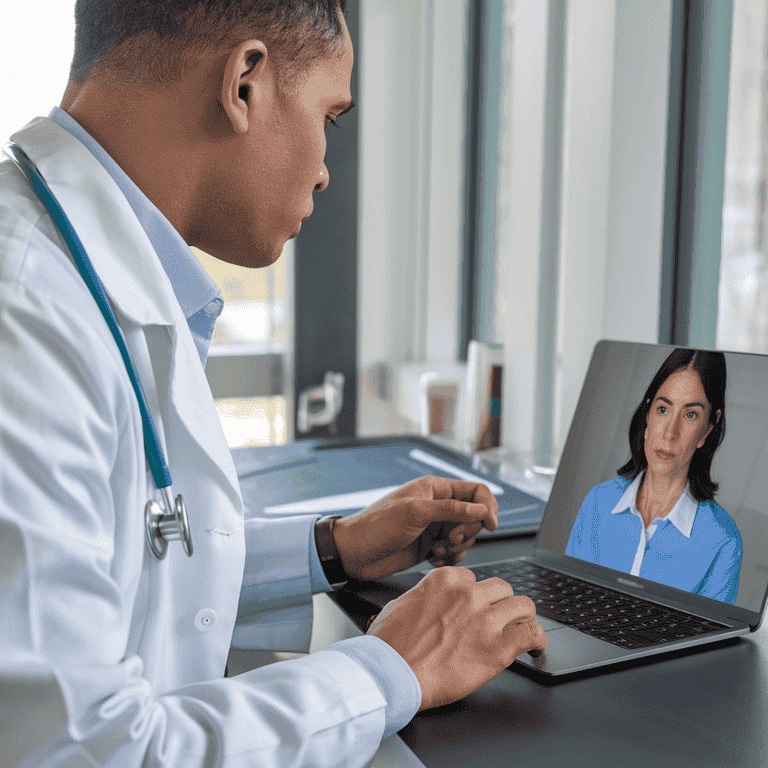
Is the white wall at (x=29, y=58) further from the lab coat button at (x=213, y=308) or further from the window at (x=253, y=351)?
the lab coat button at (x=213, y=308)

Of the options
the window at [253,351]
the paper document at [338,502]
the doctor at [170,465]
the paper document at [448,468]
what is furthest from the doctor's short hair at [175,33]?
the window at [253,351]

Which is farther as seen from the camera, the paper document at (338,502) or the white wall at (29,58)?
the white wall at (29,58)

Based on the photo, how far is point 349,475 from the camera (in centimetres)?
132

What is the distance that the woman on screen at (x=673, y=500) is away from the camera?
2.52 ft

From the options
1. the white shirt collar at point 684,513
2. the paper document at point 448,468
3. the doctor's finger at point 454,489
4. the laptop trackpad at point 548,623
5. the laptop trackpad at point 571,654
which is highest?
the white shirt collar at point 684,513

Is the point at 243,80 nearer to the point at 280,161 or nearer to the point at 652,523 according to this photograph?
the point at 280,161

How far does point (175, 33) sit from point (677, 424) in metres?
0.54

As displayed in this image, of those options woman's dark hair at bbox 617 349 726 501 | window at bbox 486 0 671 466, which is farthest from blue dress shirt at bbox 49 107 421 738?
window at bbox 486 0 671 466

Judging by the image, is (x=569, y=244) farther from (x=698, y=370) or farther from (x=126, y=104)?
(x=126, y=104)

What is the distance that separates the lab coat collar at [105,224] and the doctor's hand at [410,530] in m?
0.34

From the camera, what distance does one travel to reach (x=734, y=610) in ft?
2.43

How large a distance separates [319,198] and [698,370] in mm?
1443

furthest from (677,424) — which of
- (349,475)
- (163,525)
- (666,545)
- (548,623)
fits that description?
(349,475)

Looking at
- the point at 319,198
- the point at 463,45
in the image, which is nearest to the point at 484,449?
the point at 319,198
